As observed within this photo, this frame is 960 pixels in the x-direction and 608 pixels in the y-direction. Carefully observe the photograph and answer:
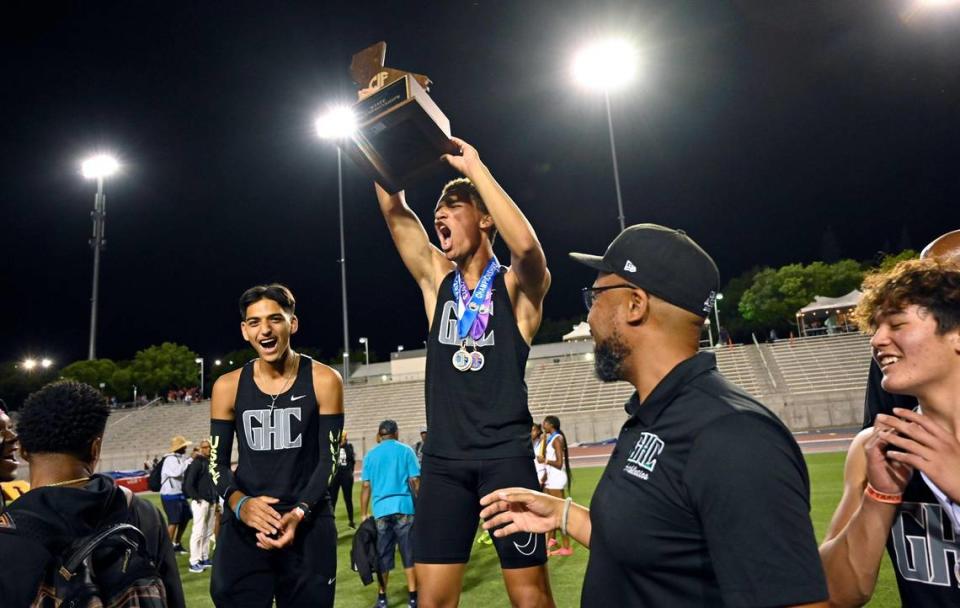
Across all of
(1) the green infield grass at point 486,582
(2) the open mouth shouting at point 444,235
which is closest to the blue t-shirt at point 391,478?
(1) the green infield grass at point 486,582

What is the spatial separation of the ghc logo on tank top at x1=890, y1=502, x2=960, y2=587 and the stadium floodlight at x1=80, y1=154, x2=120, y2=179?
49.9 metres

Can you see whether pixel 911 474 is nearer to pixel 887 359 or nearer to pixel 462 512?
pixel 887 359

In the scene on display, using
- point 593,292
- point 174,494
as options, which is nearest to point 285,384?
point 593,292

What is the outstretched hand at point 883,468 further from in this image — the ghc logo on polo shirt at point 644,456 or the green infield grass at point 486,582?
the green infield grass at point 486,582

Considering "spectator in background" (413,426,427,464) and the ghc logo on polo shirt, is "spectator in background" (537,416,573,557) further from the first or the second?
the ghc logo on polo shirt

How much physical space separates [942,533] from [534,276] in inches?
87.6

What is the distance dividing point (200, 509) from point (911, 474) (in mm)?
12404

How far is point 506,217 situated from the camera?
3484 millimetres

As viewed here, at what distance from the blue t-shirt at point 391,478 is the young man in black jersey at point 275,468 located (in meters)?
5.23

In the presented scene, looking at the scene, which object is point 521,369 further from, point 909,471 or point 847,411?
point 847,411

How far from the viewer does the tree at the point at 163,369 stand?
259 ft

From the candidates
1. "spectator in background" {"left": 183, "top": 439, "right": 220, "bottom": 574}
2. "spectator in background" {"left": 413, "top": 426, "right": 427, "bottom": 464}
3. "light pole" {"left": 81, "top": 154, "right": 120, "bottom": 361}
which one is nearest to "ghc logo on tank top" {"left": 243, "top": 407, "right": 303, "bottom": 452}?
"spectator in background" {"left": 413, "top": 426, "right": 427, "bottom": 464}

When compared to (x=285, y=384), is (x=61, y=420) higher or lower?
lower

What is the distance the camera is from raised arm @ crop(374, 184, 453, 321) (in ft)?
13.9
